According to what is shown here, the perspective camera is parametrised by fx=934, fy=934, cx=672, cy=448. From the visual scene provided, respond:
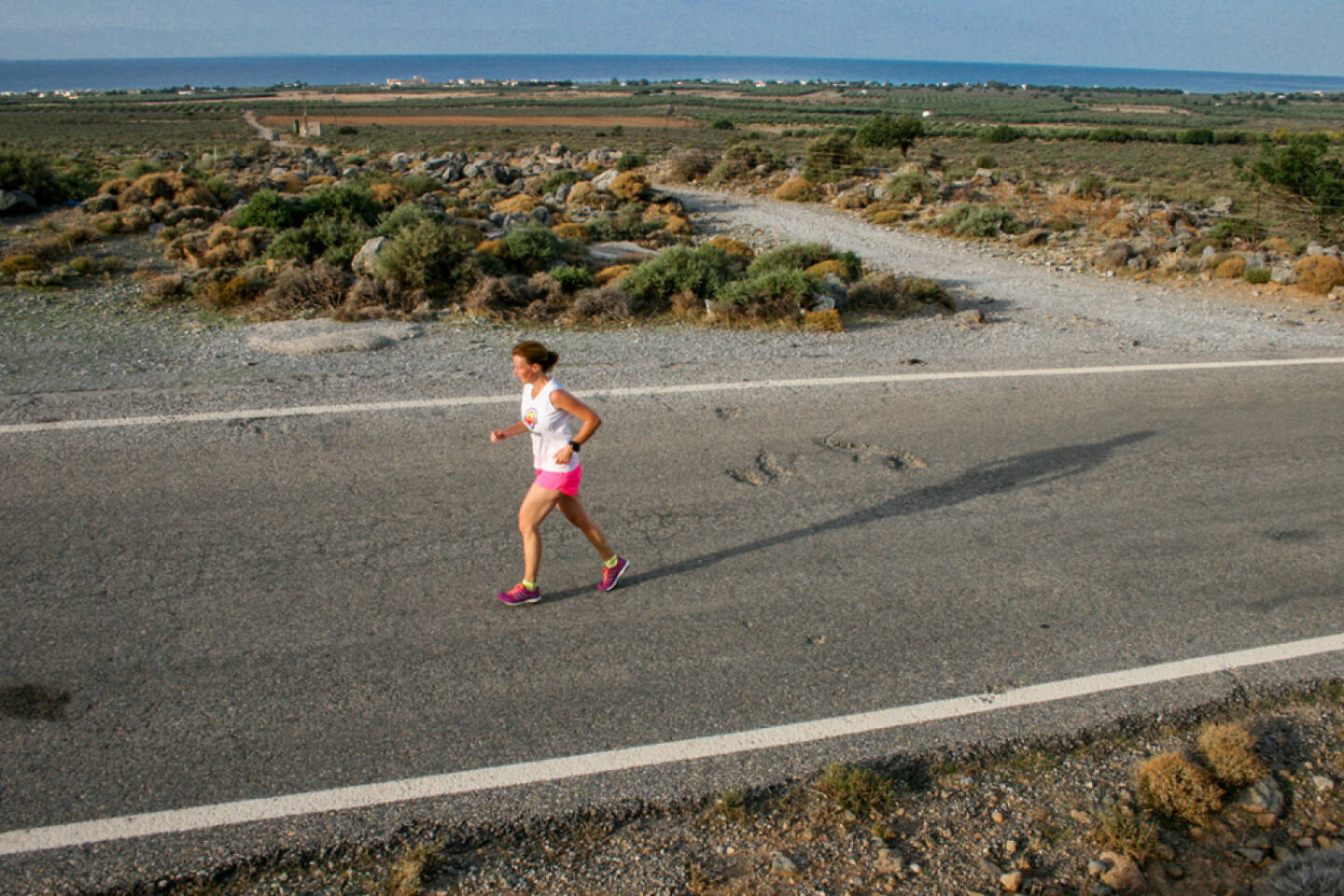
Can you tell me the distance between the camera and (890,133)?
1465 inches

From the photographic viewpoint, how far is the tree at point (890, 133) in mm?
36844

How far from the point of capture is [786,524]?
19.4 feet

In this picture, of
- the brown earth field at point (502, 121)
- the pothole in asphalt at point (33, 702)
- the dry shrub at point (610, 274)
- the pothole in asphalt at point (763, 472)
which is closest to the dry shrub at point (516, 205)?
the dry shrub at point (610, 274)

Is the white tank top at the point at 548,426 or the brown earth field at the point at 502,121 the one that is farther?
the brown earth field at the point at 502,121

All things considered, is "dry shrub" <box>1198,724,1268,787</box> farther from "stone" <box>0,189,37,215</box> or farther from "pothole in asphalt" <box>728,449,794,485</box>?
"stone" <box>0,189,37,215</box>

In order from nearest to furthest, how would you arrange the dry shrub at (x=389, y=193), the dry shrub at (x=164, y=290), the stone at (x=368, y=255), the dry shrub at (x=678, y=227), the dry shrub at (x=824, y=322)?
the dry shrub at (x=824, y=322), the dry shrub at (x=164, y=290), the stone at (x=368, y=255), the dry shrub at (x=678, y=227), the dry shrub at (x=389, y=193)

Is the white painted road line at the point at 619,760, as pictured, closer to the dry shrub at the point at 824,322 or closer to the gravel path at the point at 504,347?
the gravel path at the point at 504,347

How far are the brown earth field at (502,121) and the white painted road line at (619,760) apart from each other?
70160 mm

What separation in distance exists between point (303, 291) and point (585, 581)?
796 cm

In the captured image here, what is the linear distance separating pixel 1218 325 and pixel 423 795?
11909 millimetres

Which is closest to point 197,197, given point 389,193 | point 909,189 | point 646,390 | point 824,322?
point 389,193

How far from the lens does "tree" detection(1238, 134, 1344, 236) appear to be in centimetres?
1884

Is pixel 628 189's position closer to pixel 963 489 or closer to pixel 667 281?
pixel 667 281

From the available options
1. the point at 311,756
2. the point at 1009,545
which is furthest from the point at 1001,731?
the point at 311,756
